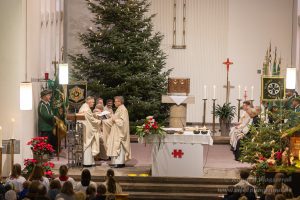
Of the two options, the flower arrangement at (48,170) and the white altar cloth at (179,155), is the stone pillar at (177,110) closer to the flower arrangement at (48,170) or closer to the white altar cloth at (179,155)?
the white altar cloth at (179,155)

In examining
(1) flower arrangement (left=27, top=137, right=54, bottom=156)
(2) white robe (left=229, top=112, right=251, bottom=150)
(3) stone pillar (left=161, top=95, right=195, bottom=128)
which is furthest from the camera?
(3) stone pillar (left=161, top=95, right=195, bottom=128)

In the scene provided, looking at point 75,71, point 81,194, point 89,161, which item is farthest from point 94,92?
point 81,194

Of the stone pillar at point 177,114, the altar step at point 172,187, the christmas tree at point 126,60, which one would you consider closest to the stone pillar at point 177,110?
the stone pillar at point 177,114

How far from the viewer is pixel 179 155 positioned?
1772 cm

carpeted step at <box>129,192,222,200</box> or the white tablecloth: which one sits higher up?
the white tablecloth

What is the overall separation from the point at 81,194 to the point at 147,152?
9677 mm

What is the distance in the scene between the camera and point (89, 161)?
62.0 feet

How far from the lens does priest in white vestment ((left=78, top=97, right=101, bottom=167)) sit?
1888 cm

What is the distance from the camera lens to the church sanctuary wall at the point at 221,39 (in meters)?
27.5

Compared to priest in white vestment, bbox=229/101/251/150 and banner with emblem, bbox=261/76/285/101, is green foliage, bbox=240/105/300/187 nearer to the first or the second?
priest in white vestment, bbox=229/101/251/150

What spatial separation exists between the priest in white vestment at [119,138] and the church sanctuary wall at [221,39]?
8725mm

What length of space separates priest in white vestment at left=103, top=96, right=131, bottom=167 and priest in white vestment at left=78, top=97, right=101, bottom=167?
310mm

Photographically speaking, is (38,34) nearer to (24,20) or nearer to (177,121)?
(24,20)

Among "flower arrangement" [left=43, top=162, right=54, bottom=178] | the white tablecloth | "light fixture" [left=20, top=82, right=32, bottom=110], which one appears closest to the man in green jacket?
"flower arrangement" [left=43, top=162, right=54, bottom=178]
